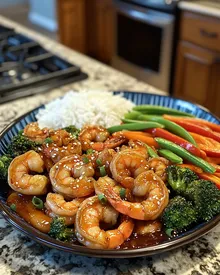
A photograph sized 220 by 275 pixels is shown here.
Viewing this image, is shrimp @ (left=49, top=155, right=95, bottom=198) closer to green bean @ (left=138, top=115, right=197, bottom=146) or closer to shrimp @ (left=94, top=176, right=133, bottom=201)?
shrimp @ (left=94, top=176, right=133, bottom=201)

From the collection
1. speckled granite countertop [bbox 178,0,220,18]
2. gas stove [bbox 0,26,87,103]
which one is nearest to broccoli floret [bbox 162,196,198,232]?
gas stove [bbox 0,26,87,103]

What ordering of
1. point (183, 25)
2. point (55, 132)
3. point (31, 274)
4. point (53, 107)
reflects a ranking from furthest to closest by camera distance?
point (183, 25) < point (53, 107) < point (55, 132) < point (31, 274)

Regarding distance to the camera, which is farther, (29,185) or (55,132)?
Result: (55,132)

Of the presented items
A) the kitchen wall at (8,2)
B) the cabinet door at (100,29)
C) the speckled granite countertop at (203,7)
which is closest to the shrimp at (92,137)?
the speckled granite countertop at (203,7)

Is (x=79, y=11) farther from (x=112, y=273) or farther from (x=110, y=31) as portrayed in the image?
(x=112, y=273)

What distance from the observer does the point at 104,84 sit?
166cm

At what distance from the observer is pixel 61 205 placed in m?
0.83

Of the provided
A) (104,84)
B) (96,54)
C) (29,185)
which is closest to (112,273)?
(29,185)

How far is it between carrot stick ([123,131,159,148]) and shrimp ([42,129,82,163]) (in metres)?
0.16

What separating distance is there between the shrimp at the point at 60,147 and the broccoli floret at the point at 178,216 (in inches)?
11.8

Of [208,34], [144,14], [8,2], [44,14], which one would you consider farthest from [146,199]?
[8,2]

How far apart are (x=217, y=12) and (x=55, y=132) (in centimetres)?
193

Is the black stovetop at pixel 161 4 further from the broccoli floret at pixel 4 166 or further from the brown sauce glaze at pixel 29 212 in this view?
the brown sauce glaze at pixel 29 212

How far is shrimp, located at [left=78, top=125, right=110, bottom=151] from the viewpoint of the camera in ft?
3.48
